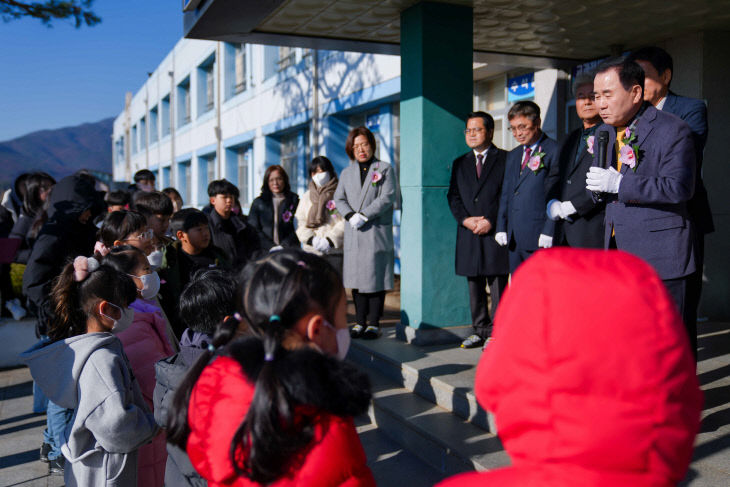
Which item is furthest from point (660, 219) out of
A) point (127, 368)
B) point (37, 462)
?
point (37, 462)

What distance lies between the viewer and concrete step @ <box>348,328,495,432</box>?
12.9ft

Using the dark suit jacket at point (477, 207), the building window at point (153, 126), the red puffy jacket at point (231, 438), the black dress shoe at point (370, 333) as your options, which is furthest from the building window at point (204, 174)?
the red puffy jacket at point (231, 438)

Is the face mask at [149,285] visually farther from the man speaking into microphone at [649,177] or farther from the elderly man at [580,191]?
the elderly man at [580,191]

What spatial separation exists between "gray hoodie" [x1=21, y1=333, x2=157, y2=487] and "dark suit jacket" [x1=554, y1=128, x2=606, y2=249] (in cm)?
287

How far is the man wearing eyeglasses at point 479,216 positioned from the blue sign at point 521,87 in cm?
305

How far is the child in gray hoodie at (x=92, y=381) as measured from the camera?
2.37m

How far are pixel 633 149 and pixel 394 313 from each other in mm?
4789

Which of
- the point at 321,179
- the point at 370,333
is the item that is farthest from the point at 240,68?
the point at 370,333

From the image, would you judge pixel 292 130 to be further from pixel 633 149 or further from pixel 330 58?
pixel 633 149

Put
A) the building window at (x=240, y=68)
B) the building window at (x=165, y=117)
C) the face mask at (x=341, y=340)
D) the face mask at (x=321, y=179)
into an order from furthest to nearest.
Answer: the building window at (x=165, y=117) < the building window at (x=240, y=68) < the face mask at (x=321, y=179) < the face mask at (x=341, y=340)

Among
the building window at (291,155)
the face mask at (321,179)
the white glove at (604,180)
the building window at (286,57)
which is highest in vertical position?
the building window at (286,57)

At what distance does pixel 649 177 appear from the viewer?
2.88m

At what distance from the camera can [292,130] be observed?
1381 cm

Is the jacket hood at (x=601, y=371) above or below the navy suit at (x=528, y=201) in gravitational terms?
below
